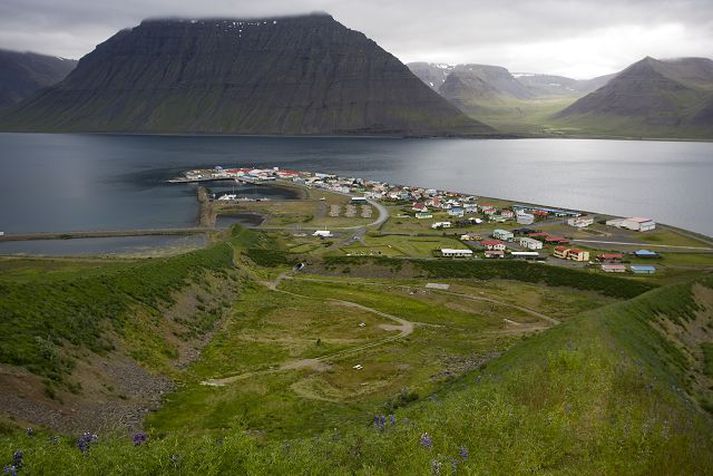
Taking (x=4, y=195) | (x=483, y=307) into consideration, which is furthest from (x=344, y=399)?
(x=4, y=195)

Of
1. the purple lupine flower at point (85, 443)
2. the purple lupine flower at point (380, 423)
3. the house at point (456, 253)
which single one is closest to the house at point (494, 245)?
the house at point (456, 253)

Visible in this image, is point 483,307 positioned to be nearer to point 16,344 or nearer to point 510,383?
point 510,383

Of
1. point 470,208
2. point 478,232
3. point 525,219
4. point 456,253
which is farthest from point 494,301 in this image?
point 470,208

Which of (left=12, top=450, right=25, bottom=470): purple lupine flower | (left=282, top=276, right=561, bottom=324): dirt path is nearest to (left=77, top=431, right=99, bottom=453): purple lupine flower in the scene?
(left=12, top=450, right=25, bottom=470): purple lupine flower

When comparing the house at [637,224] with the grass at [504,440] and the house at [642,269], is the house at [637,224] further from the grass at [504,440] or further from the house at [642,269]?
the grass at [504,440]

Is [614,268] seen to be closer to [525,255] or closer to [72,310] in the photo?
[525,255]

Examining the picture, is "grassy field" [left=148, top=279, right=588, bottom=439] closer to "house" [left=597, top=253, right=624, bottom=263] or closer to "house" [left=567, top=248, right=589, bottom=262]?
"house" [left=567, top=248, right=589, bottom=262]

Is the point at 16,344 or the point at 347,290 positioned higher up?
the point at 16,344
